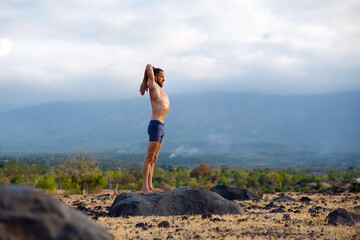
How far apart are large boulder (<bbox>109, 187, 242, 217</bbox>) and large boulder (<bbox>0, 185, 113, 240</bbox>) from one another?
20.1 ft

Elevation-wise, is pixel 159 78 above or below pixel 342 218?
above

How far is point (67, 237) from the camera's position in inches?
162

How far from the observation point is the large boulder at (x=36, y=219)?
13.4ft

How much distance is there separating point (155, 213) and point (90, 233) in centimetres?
641

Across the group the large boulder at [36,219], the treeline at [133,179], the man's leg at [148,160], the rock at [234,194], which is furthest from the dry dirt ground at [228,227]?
the treeline at [133,179]

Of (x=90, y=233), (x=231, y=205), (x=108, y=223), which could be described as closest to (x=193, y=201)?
(x=231, y=205)

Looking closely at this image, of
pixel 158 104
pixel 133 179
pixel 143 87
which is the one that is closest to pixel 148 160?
pixel 158 104

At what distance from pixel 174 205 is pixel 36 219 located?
695cm

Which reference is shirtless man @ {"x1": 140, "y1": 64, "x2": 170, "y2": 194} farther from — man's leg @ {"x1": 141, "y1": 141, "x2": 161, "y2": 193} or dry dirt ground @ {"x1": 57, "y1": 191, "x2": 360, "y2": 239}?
dry dirt ground @ {"x1": 57, "y1": 191, "x2": 360, "y2": 239}

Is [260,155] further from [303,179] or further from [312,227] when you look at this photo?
[312,227]

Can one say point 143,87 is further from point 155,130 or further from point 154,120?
point 155,130

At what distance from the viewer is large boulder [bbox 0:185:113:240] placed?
407 centimetres

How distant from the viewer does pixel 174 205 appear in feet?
35.6

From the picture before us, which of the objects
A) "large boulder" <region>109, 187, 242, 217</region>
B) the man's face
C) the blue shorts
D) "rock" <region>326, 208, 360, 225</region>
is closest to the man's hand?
the man's face
